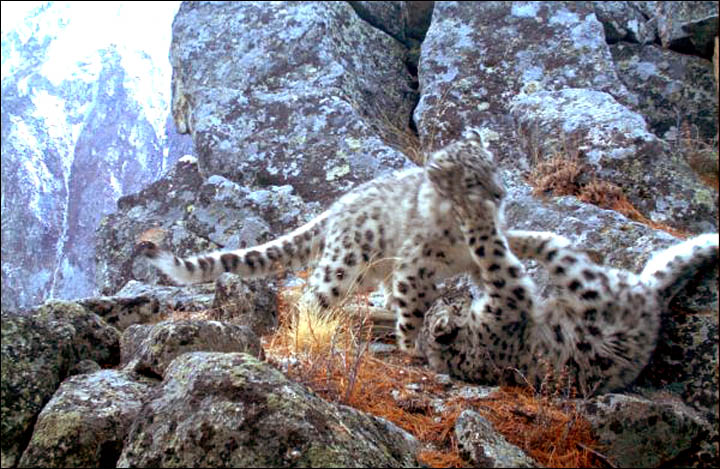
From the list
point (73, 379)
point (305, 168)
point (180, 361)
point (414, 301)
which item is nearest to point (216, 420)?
point (180, 361)

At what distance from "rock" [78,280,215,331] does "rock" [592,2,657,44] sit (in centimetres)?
675

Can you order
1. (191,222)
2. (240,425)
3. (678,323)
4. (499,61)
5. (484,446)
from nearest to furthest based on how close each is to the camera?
(240,425)
(484,446)
(678,323)
(191,222)
(499,61)

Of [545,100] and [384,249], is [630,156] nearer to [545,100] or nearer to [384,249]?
[545,100]

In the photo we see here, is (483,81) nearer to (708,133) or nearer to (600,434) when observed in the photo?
(708,133)

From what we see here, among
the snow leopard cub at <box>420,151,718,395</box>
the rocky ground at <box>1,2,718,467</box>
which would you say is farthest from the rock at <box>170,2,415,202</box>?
the snow leopard cub at <box>420,151,718,395</box>

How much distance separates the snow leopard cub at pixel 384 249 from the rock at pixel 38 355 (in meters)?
1.64

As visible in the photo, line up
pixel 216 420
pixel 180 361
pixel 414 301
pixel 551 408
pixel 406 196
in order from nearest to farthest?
pixel 216 420, pixel 180 361, pixel 551 408, pixel 414 301, pixel 406 196

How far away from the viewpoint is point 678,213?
26.1ft

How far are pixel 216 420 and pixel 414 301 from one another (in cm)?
357

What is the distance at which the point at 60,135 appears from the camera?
6.35 meters

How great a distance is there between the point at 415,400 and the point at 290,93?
640cm

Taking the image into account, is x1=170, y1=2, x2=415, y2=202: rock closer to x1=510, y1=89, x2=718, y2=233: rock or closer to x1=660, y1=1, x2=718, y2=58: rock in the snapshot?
x1=510, y1=89, x2=718, y2=233: rock

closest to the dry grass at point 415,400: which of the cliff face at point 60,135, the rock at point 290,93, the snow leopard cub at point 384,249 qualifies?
the snow leopard cub at point 384,249

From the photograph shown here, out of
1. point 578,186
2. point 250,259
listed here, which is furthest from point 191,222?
point 578,186
